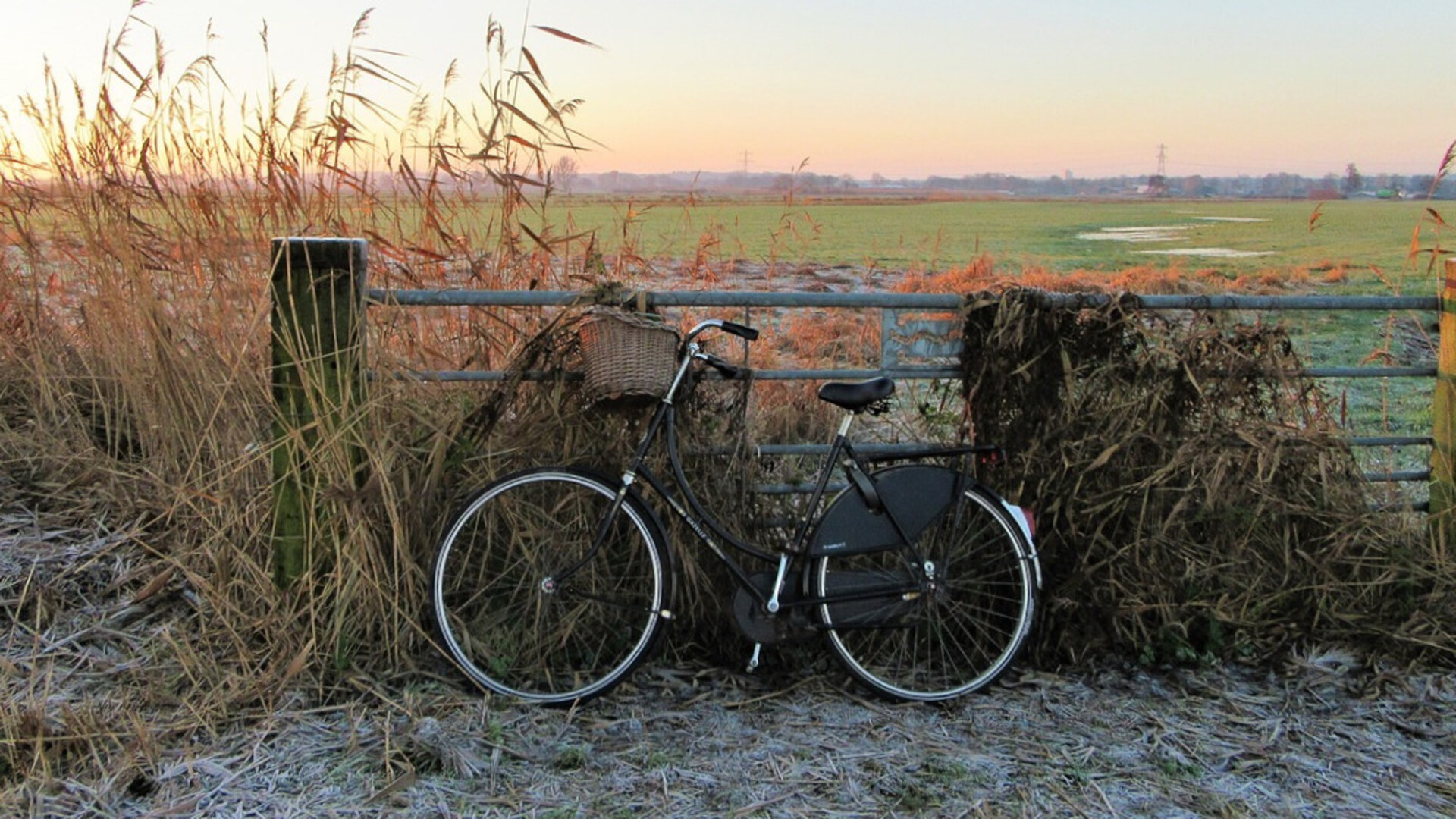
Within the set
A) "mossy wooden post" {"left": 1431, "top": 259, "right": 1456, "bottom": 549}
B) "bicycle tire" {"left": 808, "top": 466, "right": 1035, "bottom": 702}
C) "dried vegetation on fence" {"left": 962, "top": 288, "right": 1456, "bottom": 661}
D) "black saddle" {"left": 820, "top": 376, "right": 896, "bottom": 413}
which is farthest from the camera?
"mossy wooden post" {"left": 1431, "top": 259, "right": 1456, "bottom": 549}

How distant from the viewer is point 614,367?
3.67 m

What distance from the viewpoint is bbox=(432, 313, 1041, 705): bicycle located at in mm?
3721

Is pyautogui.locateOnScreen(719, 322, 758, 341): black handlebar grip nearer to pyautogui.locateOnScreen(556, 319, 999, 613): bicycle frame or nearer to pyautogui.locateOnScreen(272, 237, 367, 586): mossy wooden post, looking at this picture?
pyautogui.locateOnScreen(556, 319, 999, 613): bicycle frame

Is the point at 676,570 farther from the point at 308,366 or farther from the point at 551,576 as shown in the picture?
the point at 308,366

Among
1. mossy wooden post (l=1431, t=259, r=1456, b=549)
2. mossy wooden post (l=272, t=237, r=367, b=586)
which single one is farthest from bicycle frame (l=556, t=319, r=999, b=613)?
mossy wooden post (l=1431, t=259, r=1456, b=549)

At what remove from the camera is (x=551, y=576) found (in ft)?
12.2

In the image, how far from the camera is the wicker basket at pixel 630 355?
144 inches

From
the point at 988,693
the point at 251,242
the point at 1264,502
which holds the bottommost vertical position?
the point at 988,693

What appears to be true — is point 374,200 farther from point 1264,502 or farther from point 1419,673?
point 1419,673

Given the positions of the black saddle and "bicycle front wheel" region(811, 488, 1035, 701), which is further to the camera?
Answer: "bicycle front wheel" region(811, 488, 1035, 701)

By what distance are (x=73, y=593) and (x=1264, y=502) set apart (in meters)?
4.42

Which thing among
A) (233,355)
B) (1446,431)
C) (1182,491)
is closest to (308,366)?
(233,355)

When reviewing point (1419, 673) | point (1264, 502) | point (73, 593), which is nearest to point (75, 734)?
point (73, 593)

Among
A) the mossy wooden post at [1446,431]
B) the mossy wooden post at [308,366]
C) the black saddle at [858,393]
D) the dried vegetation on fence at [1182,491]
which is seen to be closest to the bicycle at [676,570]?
the black saddle at [858,393]
